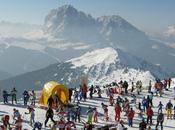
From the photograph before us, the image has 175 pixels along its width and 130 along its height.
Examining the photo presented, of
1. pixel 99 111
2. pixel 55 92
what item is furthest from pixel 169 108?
pixel 55 92

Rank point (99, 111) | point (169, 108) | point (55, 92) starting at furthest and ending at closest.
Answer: point (55, 92) → point (99, 111) → point (169, 108)

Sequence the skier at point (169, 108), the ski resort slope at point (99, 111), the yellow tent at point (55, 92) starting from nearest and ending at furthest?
the ski resort slope at point (99, 111) → the skier at point (169, 108) → the yellow tent at point (55, 92)

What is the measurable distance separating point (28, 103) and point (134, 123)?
58.4 ft

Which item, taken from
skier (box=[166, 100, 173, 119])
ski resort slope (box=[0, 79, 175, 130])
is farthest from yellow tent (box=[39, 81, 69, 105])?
skier (box=[166, 100, 173, 119])

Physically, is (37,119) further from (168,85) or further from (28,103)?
(168,85)

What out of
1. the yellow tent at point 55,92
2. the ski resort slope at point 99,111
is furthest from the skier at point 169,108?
the yellow tent at point 55,92

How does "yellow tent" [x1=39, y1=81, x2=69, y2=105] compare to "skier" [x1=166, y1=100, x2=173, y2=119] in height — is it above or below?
above

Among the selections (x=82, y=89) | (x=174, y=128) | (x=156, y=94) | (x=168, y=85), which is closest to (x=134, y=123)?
(x=174, y=128)

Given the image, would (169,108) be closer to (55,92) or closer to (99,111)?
(99,111)

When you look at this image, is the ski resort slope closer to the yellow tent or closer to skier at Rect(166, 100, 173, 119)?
skier at Rect(166, 100, 173, 119)

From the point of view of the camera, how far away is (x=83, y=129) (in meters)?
42.5

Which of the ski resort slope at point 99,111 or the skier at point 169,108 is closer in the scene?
the ski resort slope at point 99,111

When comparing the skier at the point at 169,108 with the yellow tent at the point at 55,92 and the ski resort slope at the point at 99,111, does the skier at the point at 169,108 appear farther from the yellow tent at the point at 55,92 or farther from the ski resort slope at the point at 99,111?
the yellow tent at the point at 55,92

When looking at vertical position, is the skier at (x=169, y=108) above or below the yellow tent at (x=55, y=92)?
below
